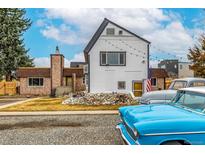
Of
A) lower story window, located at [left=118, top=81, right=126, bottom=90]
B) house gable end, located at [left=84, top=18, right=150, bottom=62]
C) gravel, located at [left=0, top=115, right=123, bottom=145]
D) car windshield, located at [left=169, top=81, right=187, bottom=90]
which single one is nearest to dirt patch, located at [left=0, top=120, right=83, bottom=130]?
gravel, located at [left=0, top=115, right=123, bottom=145]

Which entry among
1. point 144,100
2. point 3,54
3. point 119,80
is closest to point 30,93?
point 3,54

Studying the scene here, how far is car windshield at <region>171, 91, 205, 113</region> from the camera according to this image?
521cm

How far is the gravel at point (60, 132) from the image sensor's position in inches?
300

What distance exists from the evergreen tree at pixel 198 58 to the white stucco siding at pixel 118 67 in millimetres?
5489

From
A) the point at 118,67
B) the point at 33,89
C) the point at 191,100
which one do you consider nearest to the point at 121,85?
the point at 118,67

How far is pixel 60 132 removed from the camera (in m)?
8.79

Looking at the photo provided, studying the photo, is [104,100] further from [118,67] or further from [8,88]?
[8,88]

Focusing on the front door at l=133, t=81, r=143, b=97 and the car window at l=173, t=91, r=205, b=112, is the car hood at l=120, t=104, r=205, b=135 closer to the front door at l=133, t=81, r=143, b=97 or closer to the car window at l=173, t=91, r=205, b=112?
the car window at l=173, t=91, r=205, b=112

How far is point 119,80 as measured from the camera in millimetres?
22234

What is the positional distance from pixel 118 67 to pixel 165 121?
698 inches

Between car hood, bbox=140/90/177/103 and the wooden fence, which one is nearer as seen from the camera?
car hood, bbox=140/90/177/103

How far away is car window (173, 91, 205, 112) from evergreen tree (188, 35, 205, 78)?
1909 cm

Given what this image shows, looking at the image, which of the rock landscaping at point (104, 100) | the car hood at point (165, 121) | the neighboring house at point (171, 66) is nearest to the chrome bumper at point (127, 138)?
the car hood at point (165, 121)
